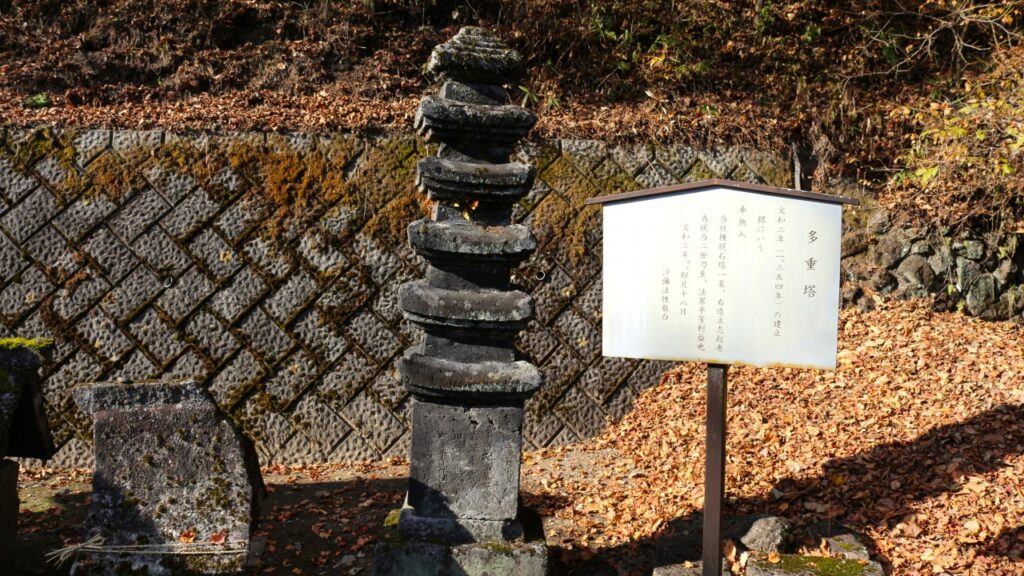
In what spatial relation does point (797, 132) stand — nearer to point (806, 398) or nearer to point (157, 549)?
point (806, 398)

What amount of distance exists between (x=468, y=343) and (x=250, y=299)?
3.11 meters

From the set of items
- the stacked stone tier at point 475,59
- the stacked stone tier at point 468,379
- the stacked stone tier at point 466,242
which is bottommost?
the stacked stone tier at point 468,379

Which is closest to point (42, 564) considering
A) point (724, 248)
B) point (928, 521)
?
point (724, 248)

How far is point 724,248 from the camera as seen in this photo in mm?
3340

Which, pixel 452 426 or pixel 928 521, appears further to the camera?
pixel 928 521

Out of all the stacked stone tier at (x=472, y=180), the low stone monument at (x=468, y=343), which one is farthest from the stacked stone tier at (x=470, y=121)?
the stacked stone tier at (x=472, y=180)

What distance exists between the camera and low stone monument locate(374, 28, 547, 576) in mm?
3586

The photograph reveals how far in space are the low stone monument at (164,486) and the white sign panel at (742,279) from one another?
71.6 inches

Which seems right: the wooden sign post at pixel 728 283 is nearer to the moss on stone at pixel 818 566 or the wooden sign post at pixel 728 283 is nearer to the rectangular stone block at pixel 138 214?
the moss on stone at pixel 818 566

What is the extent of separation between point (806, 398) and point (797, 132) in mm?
2813

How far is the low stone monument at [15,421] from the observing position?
11.0 ft

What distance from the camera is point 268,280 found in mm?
6266

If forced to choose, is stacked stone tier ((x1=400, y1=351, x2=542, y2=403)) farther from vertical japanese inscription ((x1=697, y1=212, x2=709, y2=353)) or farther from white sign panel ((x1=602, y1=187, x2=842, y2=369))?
vertical japanese inscription ((x1=697, y1=212, x2=709, y2=353))

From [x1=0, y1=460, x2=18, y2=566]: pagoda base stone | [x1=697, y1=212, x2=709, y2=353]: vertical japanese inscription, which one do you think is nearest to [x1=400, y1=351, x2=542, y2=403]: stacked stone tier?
[x1=697, y1=212, x2=709, y2=353]: vertical japanese inscription
